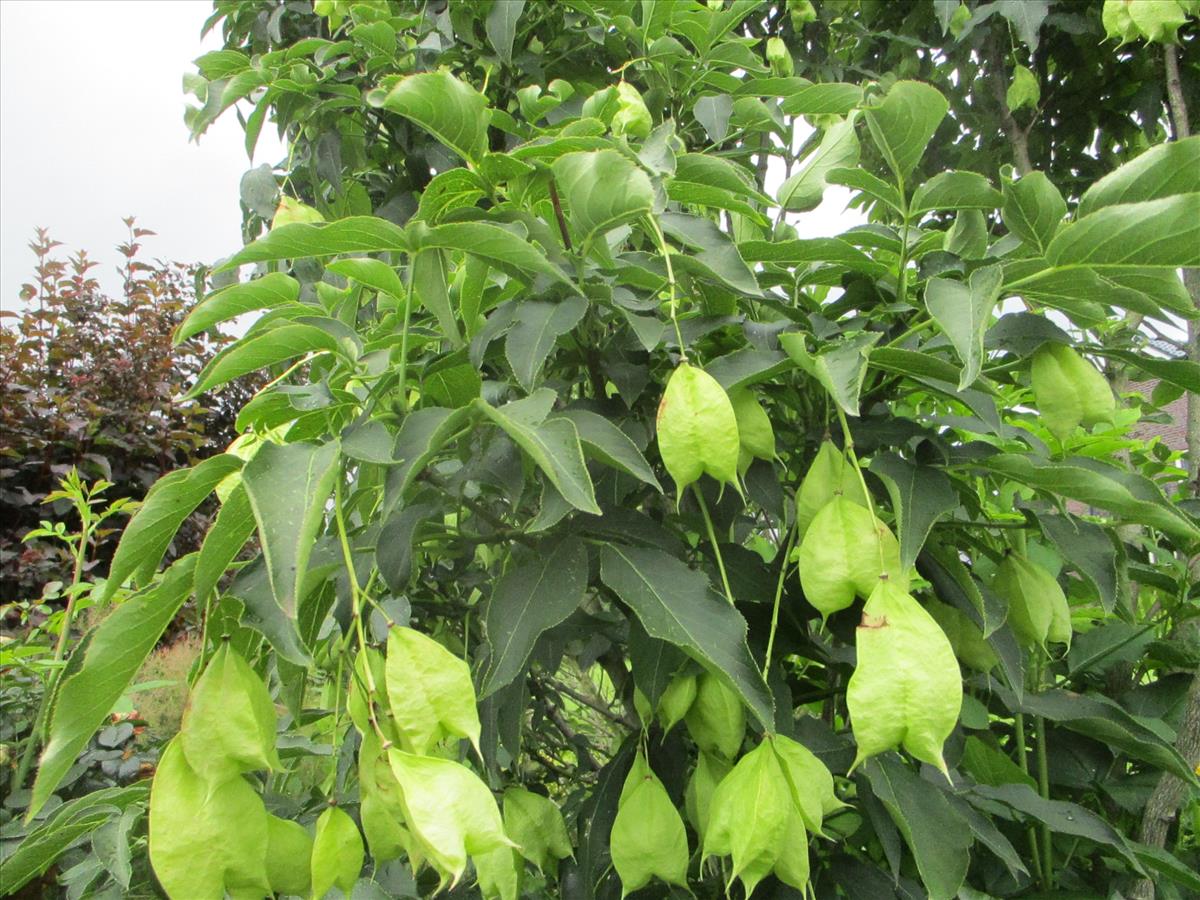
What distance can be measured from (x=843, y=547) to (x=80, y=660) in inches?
19.4

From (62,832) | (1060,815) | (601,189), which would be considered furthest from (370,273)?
(1060,815)

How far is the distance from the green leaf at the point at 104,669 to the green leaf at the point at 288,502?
8 centimetres

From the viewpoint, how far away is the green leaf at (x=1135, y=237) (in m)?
0.55

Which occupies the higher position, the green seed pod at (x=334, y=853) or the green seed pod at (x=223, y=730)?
the green seed pod at (x=223, y=730)

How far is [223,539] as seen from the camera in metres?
0.52

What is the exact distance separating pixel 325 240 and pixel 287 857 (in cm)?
42

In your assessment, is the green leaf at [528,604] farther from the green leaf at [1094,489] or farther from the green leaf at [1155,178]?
the green leaf at [1155,178]

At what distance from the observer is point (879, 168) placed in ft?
7.20

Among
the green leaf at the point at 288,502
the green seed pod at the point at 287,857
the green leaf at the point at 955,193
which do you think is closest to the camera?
the green leaf at the point at 288,502

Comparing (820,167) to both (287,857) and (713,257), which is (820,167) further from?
(287,857)

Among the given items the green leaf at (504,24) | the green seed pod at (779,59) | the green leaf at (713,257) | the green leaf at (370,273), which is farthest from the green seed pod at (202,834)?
the green seed pod at (779,59)

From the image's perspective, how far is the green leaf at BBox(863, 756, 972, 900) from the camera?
670 millimetres

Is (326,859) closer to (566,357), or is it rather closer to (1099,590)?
(566,357)

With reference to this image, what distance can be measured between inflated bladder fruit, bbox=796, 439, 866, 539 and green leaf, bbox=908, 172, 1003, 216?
0.20 meters
